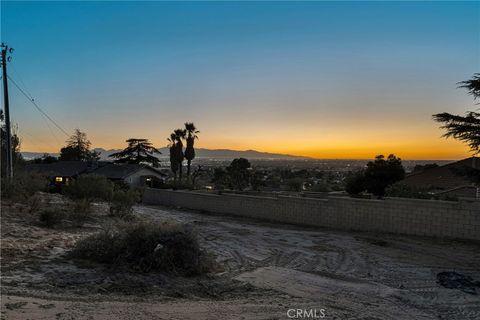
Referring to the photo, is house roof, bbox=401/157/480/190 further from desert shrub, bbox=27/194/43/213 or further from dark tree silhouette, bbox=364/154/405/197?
desert shrub, bbox=27/194/43/213

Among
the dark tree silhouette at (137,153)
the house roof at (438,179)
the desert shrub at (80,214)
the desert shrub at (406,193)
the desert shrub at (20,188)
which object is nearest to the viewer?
the desert shrub at (80,214)

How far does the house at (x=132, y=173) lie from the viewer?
55.6 m

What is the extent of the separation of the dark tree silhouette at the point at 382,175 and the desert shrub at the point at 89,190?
69.6 ft

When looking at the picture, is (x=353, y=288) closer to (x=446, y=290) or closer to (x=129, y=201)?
(x=446, y=290)

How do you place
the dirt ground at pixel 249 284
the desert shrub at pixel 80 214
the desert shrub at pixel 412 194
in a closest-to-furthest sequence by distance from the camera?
1. the dirt ground at pixel 249 284
2. the desert shrub at pixel 80 214
3. the desert shrub at pixel 412 194

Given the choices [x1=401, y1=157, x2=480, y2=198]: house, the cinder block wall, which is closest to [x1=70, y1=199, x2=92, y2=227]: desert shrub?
the cinder block wall

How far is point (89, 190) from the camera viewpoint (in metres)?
24.5

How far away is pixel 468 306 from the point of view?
8.66 metres

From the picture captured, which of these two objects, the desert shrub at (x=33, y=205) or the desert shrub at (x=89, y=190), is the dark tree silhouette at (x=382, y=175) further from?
the desert shrub at (x=33, y=205)

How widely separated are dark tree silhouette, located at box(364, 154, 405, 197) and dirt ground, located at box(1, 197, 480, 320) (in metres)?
20.4

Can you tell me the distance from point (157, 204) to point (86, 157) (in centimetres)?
5085

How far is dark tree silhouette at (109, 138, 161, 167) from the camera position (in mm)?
85625

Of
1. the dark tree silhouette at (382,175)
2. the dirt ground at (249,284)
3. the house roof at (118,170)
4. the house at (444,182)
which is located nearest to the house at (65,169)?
the house roof at (118,170)

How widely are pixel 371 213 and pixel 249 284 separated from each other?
37.3 ft
